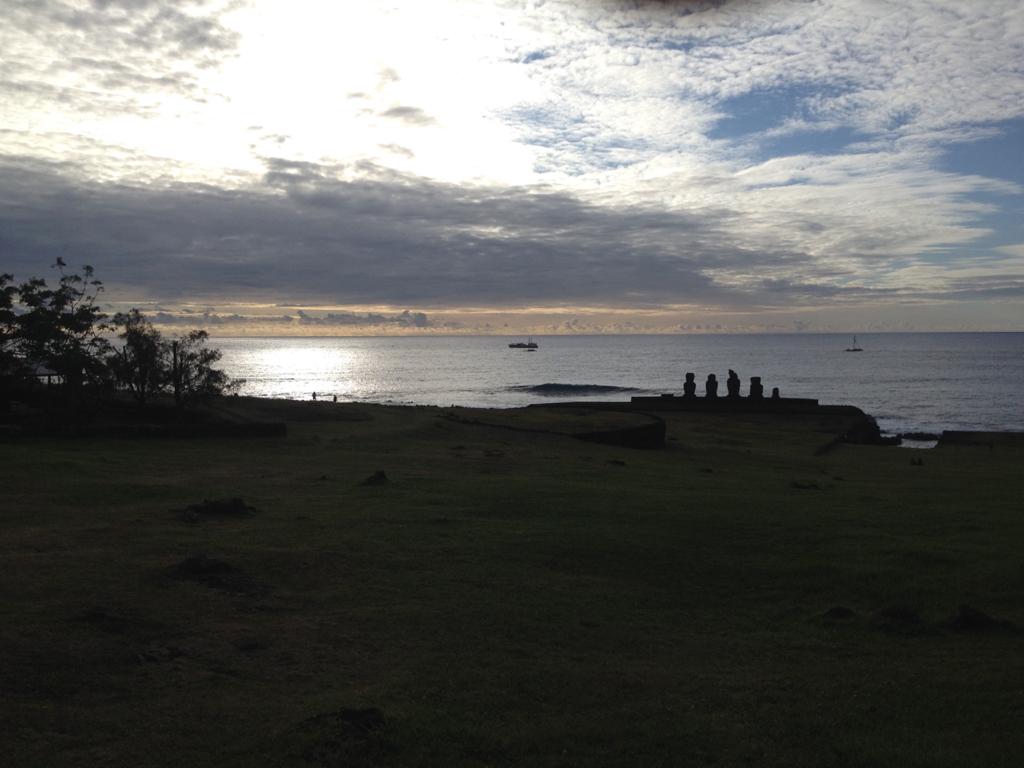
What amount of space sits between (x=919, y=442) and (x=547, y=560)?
2100 inches

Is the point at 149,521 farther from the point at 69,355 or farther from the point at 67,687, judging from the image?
the point at 69,355

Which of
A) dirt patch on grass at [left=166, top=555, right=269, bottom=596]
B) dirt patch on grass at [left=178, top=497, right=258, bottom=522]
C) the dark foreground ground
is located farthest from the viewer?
dirt patch on grass at [left=178, top=497, right=258, bottom=522]

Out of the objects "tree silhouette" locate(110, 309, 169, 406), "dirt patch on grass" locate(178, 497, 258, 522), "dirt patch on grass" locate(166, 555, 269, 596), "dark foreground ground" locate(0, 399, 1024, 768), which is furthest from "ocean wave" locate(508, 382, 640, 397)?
"dirt patch on grass" locate(166, 555, 269, 596)

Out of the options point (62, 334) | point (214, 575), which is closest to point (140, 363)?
point (62, 334)

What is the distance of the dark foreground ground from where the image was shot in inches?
283

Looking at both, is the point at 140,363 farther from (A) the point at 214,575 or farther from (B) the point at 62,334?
(A) the point at 214,575

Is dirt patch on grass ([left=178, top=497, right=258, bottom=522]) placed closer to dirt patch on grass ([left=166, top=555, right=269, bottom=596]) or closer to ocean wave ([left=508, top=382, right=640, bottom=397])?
dirt patch on grass ([left=166, top=555, right=269, bottom=596])

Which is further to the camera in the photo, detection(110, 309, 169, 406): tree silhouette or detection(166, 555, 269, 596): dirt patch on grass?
detection(110, 309, 169, 406): tree silhouette

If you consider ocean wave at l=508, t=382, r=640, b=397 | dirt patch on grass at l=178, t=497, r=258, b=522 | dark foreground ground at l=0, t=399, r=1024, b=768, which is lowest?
dark foreground ground at l=0, t=399, r=1024, b=768

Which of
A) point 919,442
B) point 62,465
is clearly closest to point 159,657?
point 62,465

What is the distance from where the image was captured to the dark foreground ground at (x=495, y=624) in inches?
283

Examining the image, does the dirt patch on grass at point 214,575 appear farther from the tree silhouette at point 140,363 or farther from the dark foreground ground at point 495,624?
the tree silhouette at point 140,363

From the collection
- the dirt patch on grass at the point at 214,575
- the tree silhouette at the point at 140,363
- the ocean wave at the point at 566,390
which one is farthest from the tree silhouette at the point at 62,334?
the ocean wave at the point at 566,390

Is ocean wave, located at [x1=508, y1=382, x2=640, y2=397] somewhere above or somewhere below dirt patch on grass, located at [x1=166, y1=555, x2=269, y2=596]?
above
